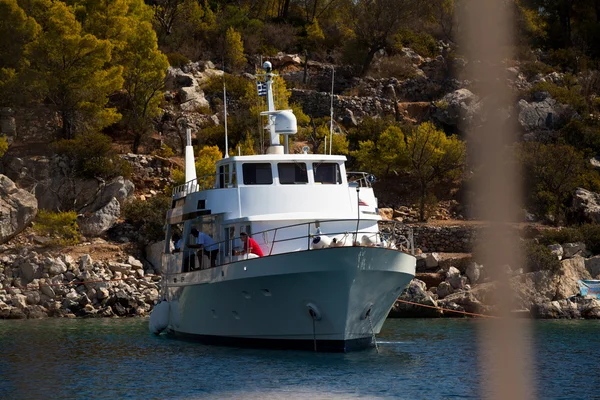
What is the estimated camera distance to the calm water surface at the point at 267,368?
1805 cm

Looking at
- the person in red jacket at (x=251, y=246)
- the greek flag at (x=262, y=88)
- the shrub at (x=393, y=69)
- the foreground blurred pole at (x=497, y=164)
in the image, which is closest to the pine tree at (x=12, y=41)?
the greek flag at (x=262, y=88)

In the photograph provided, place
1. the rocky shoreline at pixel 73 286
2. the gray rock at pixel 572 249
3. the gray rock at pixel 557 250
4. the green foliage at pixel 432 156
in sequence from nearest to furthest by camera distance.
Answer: the rocky shoreline at pixel 73 286 → the gray rock at pixel 557 250 → the gray rock at pixel 572 249 → the green foliage at pixel 432 156

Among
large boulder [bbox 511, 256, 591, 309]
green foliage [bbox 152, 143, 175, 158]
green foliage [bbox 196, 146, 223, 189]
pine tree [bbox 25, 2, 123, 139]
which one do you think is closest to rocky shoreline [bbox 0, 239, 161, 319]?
green foliage [bbox 196, 146, 223, 189]

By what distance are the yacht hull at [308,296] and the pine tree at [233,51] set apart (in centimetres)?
4986

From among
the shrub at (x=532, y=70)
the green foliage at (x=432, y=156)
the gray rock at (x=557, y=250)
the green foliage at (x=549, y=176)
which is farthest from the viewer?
the shrub at (x=532, y=70)

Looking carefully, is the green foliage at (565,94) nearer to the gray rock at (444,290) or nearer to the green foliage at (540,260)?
the green foliage at (540,260)

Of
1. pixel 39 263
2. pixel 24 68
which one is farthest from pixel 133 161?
pixel 39 263

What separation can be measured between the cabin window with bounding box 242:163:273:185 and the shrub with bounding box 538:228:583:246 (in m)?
20.7

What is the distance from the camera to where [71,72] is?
5297 cm

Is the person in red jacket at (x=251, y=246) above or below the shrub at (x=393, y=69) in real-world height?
below

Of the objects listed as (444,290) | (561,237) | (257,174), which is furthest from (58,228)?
(561,237)

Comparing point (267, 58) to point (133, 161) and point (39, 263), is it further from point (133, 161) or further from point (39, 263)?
point (39, 263)

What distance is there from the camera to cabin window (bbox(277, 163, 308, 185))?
83.9 ft

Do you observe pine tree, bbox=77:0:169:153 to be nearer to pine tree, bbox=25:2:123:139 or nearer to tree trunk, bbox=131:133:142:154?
tree trunk, bbox=131:133:142:154
